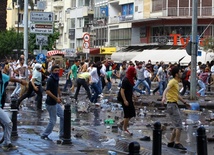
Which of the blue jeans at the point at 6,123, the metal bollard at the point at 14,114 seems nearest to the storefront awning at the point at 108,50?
the metal bollard at the point at 14,114

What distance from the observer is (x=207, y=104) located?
25.8m

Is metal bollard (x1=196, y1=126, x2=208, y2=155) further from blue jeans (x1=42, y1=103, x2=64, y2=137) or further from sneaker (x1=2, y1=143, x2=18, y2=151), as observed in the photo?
blue jeans (x1=42, y1=103, x2=64, y2=137)

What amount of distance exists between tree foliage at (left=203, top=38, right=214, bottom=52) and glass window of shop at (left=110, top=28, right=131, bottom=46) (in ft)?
57.5

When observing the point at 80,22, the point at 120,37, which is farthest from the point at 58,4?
the point at 120,37

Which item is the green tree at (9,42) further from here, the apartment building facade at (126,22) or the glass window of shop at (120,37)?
the glass window of shop at (120,37)

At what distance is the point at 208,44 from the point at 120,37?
20.9 meters

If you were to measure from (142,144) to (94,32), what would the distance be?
74.3 metres

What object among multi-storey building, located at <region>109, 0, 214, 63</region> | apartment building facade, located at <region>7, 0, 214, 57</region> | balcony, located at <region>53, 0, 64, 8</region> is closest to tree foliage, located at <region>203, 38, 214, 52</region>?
multi-storey building, located at <region>109, 0, 214, 63</region>

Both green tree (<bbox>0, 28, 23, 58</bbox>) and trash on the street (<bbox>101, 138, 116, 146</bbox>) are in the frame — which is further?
green tree (<bbox>0, 28, 23, 58</bbox>)

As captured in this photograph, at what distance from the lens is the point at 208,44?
60.5 metres

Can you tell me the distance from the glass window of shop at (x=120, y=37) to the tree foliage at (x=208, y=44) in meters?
17.5

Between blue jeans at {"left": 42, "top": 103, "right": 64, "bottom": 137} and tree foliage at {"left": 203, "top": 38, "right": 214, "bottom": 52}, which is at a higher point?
tree foliage at {"left": 203, "top": 38, "right": 214, "bottom": 52}

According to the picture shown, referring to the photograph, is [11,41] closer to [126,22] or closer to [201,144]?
[126,22]

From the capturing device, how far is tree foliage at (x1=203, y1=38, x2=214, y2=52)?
59.9m
